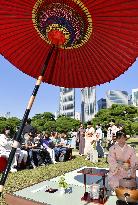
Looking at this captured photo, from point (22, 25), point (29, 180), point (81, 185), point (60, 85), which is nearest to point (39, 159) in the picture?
point (29, 180)

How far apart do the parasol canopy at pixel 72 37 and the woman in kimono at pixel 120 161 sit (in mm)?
2973

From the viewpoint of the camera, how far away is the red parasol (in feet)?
8.93

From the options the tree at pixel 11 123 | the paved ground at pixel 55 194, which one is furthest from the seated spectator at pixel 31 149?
the tree at pixel 11 123

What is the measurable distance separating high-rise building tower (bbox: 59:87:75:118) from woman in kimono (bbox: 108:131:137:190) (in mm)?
138386

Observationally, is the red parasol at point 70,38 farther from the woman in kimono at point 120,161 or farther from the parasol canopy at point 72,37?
the woman in kimono at point 120,161

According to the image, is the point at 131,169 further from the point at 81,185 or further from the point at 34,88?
the point at 34,88

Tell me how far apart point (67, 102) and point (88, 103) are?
18.2 m

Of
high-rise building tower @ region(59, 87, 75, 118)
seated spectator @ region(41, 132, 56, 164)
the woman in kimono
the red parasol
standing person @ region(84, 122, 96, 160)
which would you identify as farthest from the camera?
high-rise building tower @ region(59, 87, 75, 118)

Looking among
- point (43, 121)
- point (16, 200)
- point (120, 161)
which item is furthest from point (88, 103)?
point (16, 200)

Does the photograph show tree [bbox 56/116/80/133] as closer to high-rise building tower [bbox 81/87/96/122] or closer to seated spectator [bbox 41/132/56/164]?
seated spectator [bbox 41/132/56/164]

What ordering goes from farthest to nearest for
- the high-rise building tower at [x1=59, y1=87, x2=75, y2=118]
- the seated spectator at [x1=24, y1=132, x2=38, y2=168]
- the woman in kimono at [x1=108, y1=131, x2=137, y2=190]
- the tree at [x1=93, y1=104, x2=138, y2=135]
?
the high-rise building tower at [x1=59, y1=87, x2=75, y2=118], the tree at [x1=93, y1=104, x2=138, y2=135], the seated spectator at [x1=24, y1=132, x2=38, y2=168], the woman in kimono at [x1=108, y1=131, x2=137, y2=190]

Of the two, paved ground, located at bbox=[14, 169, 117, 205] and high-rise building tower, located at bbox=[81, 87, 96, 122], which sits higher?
high-rise building tower, located at bbox=[81, 87, 96, 122]

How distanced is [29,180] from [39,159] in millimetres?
3776

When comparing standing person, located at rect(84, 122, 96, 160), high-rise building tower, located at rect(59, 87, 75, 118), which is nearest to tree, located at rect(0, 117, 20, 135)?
standing person, located at rect(84, 122, 96, 160)
